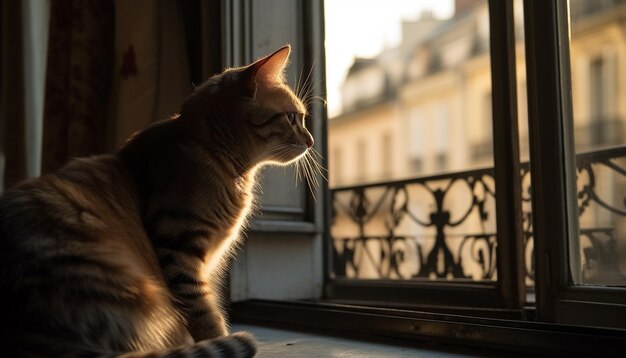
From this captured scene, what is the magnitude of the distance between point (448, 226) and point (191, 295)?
128 centimetres

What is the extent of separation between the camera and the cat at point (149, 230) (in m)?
0.85

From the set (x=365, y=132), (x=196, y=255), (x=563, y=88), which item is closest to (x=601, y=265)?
(x=563, y=88)

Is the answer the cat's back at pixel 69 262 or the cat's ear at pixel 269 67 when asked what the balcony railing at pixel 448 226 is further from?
the cat's back at pixel 69 262

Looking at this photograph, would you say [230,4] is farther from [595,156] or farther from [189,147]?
[595,156]

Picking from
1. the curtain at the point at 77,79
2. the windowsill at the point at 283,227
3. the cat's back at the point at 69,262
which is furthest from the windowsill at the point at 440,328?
the curtain at the point at 77,79

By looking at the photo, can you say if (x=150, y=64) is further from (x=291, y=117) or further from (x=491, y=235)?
(x=491, y=235)

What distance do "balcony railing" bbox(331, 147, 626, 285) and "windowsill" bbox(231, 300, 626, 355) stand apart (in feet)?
0.72

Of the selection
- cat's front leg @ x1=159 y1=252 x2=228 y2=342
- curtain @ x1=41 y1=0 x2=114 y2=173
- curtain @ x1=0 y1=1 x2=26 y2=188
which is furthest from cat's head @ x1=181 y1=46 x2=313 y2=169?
curtain @ x1=0 y1=1 x2=26 y2=188

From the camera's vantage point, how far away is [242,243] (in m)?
1.71

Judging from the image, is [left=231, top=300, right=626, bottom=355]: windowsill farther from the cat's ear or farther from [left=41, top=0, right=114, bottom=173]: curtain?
[left=41, top=0, right=114, bottom=173]: curtain

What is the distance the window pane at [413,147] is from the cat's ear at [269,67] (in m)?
0.50

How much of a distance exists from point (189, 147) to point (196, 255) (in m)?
0.21

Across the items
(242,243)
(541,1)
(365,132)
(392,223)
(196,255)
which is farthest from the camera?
(365,132)

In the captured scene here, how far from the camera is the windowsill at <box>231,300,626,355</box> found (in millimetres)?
1016
